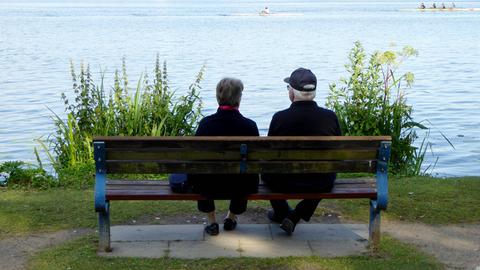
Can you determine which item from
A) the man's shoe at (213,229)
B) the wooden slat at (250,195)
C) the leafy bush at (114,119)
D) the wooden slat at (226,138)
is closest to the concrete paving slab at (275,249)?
the man's shoe at (213,229)

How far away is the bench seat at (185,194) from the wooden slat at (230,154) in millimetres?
279

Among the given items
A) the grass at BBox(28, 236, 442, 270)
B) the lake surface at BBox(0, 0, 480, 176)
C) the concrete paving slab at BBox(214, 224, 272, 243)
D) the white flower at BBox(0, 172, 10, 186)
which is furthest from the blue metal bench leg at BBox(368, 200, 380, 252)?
the lake surface at BBox(0, 0, 480, 176)

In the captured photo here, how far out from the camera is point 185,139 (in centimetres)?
541

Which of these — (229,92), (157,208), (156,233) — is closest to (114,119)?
(157,208)

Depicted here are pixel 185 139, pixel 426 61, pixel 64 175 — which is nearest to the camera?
pixel 185 139

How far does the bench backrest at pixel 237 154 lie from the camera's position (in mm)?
5445

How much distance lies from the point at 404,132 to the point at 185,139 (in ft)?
18.2

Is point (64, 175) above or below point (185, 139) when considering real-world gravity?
below

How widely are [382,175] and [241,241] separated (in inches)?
46.6

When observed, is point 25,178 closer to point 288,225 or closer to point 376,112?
point 288,225

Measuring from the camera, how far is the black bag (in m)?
5.71

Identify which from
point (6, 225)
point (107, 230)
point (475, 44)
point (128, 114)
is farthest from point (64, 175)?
point (475, 44)

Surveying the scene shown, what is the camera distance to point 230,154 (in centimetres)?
552

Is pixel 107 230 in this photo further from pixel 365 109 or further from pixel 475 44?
pixel 475 44
